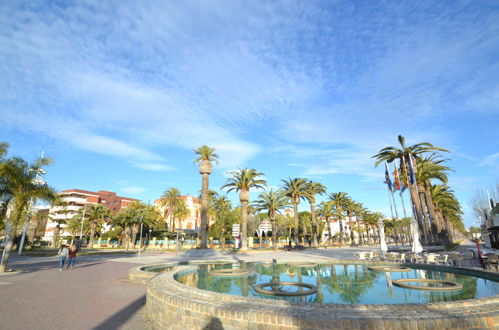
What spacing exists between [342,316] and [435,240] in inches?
1281

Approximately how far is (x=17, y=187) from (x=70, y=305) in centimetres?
1237

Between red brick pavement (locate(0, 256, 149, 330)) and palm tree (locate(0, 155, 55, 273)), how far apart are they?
5.50 meters

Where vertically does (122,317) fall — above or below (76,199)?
Result: below

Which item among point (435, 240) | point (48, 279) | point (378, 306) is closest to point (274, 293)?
point (378, 306)

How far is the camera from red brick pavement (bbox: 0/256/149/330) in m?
6.44

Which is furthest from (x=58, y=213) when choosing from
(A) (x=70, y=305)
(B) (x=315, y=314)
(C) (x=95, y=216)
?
(B) (x=315, y=314)

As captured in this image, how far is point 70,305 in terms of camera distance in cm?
805

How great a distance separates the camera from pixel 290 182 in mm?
44969

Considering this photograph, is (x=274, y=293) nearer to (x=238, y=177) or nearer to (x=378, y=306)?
(x=378, y=306)

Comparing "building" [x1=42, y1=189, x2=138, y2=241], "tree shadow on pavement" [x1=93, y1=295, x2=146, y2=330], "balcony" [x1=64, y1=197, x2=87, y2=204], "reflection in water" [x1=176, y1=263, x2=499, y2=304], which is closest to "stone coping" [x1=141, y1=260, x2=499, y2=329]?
"tree shadow on pavement" [x1=93, y1=295, x2=146, y2=330]

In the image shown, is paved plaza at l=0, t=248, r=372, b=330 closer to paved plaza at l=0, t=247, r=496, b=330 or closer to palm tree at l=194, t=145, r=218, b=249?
paved plaza at l=0, t=247, r=496, b=330

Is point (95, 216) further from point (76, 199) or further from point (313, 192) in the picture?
point (76, 199)

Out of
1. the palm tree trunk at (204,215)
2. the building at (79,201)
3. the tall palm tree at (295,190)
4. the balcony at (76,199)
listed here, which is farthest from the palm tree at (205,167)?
the balcony at (76,199)

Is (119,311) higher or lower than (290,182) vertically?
lower
